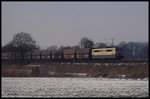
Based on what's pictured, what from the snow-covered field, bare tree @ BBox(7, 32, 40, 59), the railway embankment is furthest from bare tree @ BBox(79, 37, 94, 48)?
the snow-covered field

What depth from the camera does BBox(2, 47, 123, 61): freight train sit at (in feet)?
253

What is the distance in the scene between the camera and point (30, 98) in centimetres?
2686

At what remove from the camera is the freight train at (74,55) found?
7706 centimetres

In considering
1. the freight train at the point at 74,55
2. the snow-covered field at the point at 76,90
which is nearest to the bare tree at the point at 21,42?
the freight train at the point at 74,55

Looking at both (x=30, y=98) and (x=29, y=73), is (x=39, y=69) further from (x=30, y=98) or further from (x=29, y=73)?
(x=30, y=98)

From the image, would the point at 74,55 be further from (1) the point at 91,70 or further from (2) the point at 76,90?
(2) the point at 76,90

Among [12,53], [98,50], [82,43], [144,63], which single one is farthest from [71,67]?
[82,43]

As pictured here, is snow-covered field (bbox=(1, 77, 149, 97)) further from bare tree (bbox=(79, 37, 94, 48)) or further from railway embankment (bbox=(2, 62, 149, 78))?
bare tree (bbox=(79, 37, 94, 48))

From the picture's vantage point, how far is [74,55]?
84000mm

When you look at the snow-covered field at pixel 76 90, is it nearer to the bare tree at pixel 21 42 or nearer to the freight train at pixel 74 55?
the freight train at pixel 74 55

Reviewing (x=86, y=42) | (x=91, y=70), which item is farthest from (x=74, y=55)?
(x=86, y=42)

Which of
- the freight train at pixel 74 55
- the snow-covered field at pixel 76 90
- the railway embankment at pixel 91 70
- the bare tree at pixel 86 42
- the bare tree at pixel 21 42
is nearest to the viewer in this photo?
the snow-covered field at pixel 76 90

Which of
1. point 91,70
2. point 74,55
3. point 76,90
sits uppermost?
point 74,55

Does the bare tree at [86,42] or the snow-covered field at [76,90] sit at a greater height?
the bare tree at [86,42]
